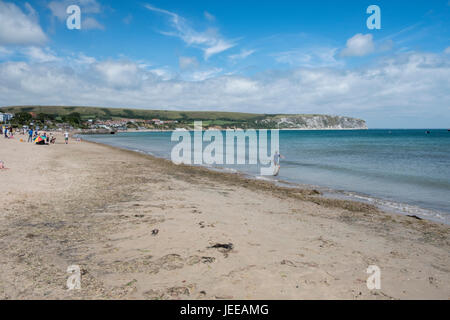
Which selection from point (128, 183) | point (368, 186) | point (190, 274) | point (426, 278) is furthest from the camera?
point (368, 186)

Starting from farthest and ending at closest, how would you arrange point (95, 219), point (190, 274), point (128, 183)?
point (128, 183) → point (95, 219) → point (190, 274)

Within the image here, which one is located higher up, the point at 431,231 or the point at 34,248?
the point at 34,248

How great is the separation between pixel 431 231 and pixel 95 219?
10.6 meters

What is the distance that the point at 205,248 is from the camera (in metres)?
5.96

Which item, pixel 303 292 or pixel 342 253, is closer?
pixel 303 292

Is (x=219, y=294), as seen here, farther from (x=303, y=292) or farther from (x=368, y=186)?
(x=368, y=186)

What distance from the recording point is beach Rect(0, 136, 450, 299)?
175 inches

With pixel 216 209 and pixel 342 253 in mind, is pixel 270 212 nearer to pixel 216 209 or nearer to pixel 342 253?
pixel 216 209

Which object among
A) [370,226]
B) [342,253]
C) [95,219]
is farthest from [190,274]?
[370,226]

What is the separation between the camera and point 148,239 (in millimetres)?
6430

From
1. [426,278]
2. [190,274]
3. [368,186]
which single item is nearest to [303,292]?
[190,274]

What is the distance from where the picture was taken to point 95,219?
7.85 metres

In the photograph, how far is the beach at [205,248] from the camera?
4441 mm

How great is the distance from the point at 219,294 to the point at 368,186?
621 inches
